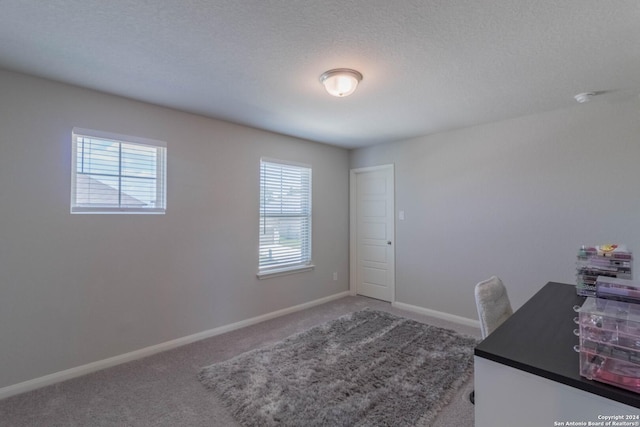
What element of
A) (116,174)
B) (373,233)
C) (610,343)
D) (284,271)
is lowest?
(284,271)

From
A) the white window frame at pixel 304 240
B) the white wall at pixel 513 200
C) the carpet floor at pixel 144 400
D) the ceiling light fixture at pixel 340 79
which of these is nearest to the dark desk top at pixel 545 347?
the carpet floor at pixel 144 400

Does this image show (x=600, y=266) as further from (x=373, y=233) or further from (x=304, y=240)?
(x=304, y=240)

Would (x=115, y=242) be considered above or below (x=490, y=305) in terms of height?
above

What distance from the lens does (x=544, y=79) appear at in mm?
2322

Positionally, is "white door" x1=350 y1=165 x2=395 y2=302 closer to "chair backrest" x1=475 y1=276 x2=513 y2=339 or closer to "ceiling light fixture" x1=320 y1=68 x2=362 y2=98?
"ceiling light fixture" x1=320 y1=68 x2=362 y2=98

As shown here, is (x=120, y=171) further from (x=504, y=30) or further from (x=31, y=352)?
(x=504, y=30)

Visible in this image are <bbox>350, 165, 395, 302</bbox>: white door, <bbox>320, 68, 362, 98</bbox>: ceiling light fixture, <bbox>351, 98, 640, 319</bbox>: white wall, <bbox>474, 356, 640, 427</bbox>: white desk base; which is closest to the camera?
<bbox>474, 356, 640, 427</bbox>: white desk base

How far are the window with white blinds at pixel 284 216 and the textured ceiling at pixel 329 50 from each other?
1183 mm

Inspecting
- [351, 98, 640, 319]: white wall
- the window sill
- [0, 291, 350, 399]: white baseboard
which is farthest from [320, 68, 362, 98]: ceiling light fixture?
[0, 291, 350, 399]: white baseboard

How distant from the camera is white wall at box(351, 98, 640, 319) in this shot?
2725 mm

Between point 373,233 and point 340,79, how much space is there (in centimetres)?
287

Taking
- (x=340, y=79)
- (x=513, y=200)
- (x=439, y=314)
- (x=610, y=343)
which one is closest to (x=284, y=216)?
(x=340, y=79)

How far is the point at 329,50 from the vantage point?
1.92m

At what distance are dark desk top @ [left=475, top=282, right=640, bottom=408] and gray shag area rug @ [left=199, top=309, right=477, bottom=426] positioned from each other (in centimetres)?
98
